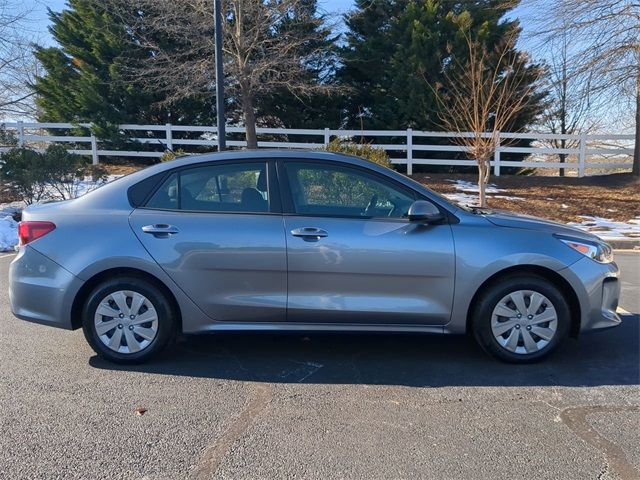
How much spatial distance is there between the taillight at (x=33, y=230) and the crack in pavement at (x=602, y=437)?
3968mm

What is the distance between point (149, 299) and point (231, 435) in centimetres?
144

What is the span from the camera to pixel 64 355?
4609mm

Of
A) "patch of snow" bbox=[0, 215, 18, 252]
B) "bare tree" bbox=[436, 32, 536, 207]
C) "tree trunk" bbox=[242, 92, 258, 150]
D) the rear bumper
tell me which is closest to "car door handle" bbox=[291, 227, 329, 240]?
the rear bumper

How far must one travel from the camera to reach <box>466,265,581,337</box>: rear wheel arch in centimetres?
429

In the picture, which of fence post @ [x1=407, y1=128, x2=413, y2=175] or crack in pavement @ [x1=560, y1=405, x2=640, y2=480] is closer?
crack in pavement @ [x1=560, y1=405, x2=640, y2=480]

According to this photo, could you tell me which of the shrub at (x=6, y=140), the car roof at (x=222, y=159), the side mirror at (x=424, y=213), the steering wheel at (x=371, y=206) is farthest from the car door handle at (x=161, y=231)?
the shrub at (x=6, y=140)

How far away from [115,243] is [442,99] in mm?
16848

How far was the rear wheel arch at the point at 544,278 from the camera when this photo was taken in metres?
4.29

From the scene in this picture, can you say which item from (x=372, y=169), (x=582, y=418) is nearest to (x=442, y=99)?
(x=372, y=169)

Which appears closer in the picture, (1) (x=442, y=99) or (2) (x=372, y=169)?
(2) (x=372, y=169)

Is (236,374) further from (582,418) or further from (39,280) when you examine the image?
(582,418)

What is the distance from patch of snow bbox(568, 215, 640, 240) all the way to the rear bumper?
970 cm

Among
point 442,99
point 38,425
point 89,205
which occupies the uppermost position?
point 442,99

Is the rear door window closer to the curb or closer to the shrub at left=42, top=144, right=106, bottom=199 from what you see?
the curb
